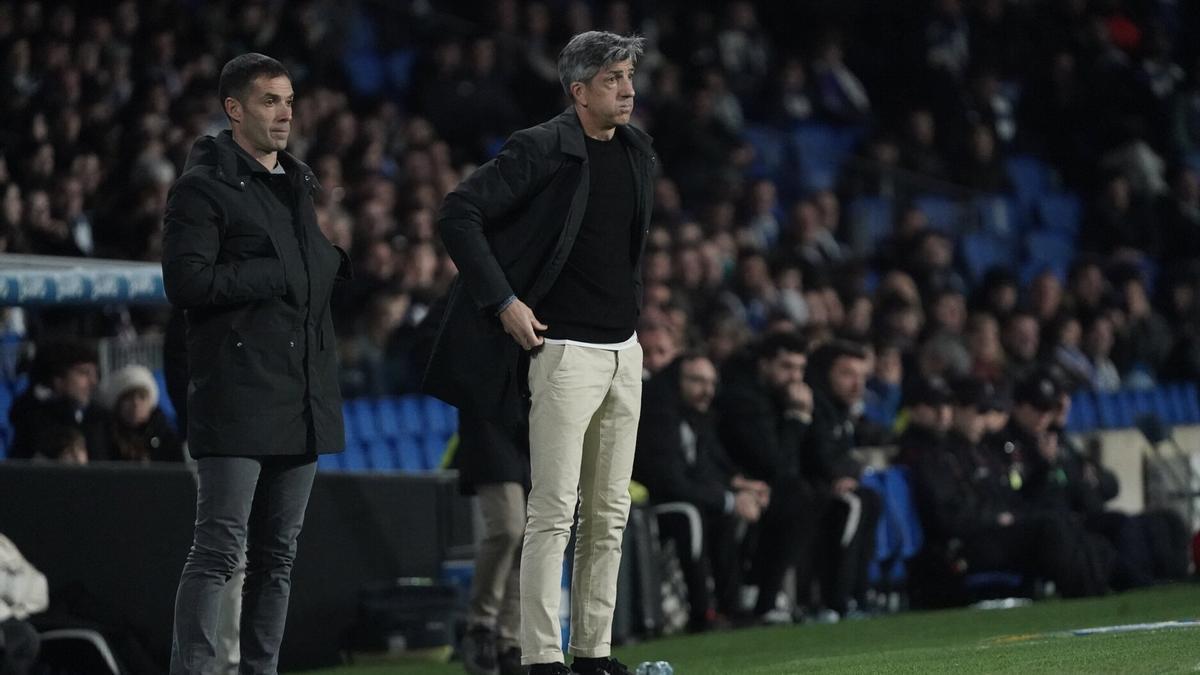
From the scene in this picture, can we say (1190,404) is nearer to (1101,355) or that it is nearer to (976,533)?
(1101,355)

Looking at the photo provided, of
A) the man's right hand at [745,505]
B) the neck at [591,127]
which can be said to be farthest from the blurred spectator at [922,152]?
the neck at [591,127]

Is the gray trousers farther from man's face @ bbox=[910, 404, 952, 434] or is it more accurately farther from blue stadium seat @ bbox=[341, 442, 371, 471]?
man's face @ bbox=[910, 404, 952, 434]

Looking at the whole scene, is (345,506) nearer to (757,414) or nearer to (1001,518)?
(757,414)

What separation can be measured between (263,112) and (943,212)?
49.5 ft

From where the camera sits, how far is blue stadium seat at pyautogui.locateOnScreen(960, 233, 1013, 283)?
20.0 metres

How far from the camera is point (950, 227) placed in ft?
68.2

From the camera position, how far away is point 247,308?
20.9 feet

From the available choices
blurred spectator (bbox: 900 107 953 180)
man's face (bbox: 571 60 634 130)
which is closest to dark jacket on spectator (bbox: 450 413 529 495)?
man's face (bbox: 571 60 634 130)

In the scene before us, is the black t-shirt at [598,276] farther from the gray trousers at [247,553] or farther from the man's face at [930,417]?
the man's face at [930,417]

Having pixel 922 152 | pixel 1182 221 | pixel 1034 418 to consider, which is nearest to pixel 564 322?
pixel 1034 418

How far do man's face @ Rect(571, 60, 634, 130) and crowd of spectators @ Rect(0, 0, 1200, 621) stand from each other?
115 inches

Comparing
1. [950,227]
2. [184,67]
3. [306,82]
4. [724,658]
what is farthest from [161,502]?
[950,227]

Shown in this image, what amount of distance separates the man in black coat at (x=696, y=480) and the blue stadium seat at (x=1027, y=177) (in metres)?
11.0

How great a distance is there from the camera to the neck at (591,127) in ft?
22.2
